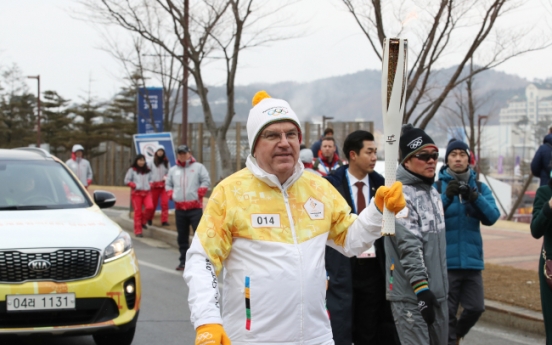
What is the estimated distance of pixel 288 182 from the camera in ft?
10.1

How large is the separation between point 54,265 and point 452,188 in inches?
123

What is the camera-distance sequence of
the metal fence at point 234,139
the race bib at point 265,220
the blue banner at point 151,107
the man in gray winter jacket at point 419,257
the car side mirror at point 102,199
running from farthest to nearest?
the metal fence at point 234,139
the blue banner at point 151,107
the car side mirror at point 102,199
the man in gray winter jacket at point 419,257
the race bib at point 265,220

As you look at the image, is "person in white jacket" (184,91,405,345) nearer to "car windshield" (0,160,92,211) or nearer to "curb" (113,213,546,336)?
"car windshield" (0,160,92,211)

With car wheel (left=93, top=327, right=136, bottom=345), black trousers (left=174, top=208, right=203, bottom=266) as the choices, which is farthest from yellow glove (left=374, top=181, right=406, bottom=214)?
black trousers (left=174, top=208, right=203, bottom=266)

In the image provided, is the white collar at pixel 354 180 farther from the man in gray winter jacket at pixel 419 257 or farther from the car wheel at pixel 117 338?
the car wheel at pixel 117 338

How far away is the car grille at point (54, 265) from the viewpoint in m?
5.38

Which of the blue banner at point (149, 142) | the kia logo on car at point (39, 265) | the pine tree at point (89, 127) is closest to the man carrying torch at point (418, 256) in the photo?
the kia logo on car at point (39, 265)

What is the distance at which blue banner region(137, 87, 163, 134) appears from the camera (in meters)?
19.2

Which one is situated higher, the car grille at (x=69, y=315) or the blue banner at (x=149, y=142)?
the blue banner at (x=149, y=142)

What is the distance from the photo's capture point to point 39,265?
5.43 metres

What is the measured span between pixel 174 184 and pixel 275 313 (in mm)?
8222

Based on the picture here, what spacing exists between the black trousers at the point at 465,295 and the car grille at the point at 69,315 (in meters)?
2.66

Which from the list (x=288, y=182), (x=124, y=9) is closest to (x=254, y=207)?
(x=288, y=182)

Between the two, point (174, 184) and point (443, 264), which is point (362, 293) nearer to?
point (443, 264)
